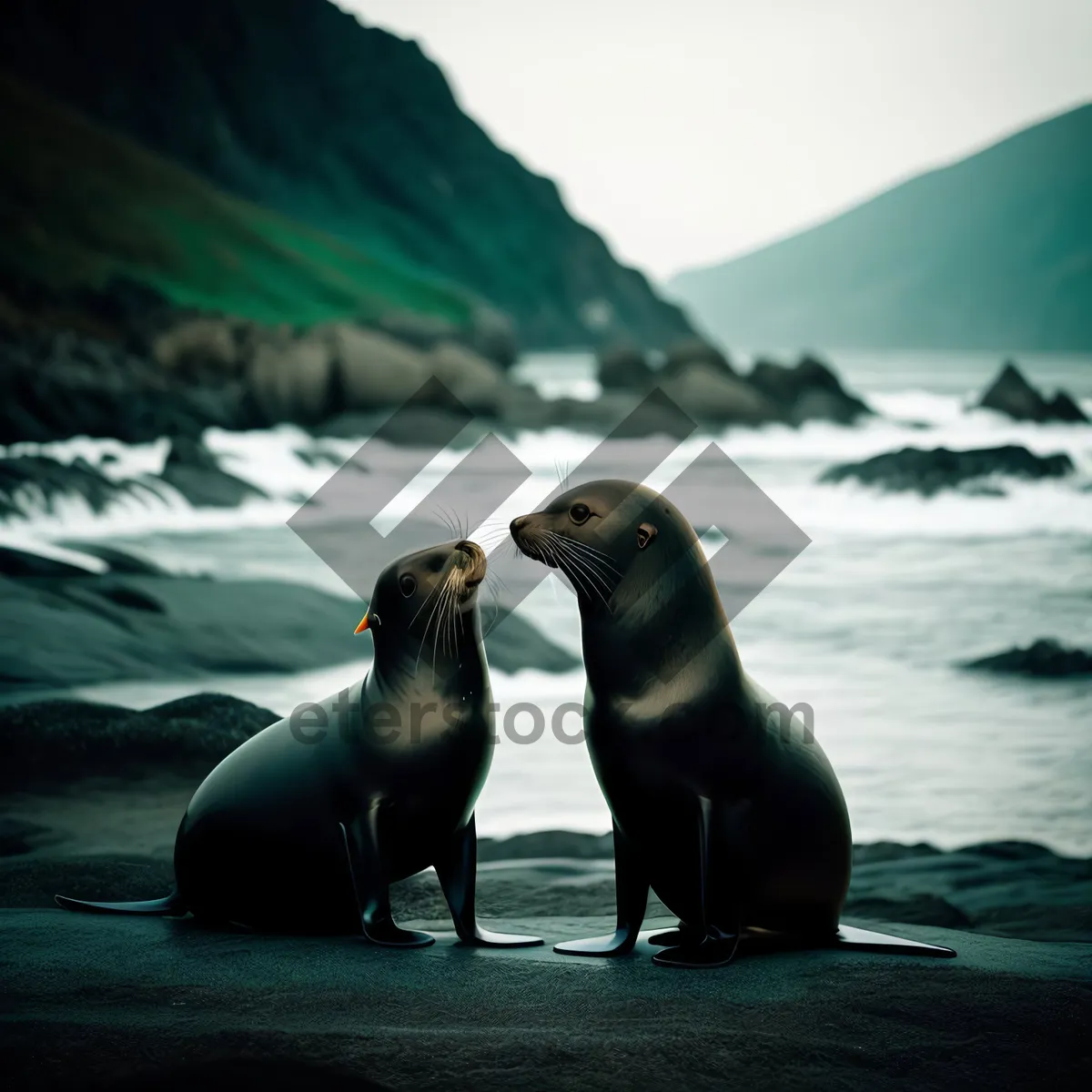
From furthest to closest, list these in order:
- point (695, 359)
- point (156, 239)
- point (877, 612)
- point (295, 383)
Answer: point (156, 239) → point (695, 359) → point (295, 383) → point (877, 612)

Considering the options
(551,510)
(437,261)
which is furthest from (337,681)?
(437,261)

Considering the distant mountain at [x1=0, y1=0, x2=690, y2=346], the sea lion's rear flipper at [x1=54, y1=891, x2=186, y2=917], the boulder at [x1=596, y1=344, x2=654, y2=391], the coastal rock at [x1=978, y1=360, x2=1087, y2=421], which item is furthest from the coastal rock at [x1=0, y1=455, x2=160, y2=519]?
the distant mountain at [x1=0, y1=0, x2=690, y2=346]

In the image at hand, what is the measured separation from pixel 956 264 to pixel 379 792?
12.0m

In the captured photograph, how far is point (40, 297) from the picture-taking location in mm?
19672

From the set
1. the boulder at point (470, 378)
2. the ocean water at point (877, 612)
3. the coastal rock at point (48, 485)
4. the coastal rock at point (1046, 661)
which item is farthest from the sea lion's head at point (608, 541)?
the boulder at point (470, 378)

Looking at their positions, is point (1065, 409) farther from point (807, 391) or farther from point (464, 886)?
point (464, 886)

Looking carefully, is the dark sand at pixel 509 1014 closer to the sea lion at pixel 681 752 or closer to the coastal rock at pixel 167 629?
the sea lion at pixel 681 752

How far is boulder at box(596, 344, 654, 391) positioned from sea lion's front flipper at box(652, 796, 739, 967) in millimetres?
16310

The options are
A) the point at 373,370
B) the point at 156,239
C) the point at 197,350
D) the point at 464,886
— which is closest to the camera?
the point at 464,886

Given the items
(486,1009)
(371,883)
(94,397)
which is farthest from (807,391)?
(486,1009)

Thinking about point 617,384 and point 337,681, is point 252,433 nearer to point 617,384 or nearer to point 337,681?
point 617,384

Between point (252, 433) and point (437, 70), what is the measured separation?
1834 centimetres

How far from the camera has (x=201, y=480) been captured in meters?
10.7

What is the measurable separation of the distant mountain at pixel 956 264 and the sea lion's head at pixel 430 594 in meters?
9.79
